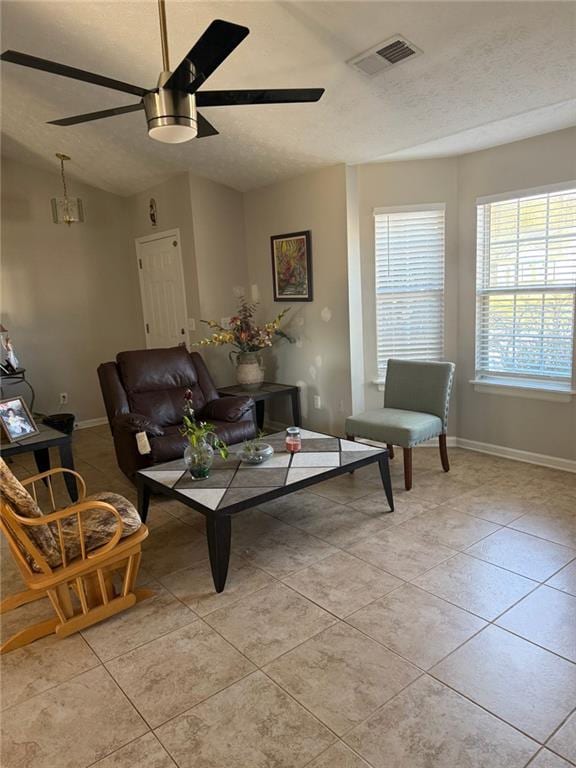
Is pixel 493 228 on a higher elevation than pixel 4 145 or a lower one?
lower

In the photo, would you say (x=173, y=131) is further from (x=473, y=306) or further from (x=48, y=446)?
(x=473, y=306)

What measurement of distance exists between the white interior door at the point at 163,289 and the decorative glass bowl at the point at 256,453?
8.42 feet

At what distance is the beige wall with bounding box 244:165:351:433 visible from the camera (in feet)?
15.0

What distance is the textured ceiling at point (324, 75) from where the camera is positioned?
8.43 ft

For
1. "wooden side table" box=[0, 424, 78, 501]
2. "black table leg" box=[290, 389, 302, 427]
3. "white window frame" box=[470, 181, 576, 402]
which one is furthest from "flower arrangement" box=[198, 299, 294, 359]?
"white window frame" box=[470, 181, 576, 402]

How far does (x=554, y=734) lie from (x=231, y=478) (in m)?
1.82

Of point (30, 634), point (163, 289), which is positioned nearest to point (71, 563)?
point (30, 634)

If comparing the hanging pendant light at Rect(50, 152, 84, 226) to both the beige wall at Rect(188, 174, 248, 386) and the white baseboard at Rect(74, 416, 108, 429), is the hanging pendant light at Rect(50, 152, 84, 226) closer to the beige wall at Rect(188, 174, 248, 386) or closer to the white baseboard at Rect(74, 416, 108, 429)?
the beige wall at Rect(188, 174, 248, 386)

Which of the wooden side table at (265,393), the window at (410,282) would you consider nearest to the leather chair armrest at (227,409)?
the wooden side table at (265,393)

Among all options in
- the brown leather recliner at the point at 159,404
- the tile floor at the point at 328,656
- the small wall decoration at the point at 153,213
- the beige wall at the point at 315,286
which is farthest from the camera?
the small wall decoration at the point at 153,213

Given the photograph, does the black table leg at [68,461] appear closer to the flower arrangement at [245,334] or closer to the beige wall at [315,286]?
the flower arrangement at [245,334]

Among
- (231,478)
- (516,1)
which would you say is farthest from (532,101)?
(231,478)

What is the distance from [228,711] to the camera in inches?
73.3

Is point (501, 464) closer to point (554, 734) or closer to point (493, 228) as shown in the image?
point (493, 228)
